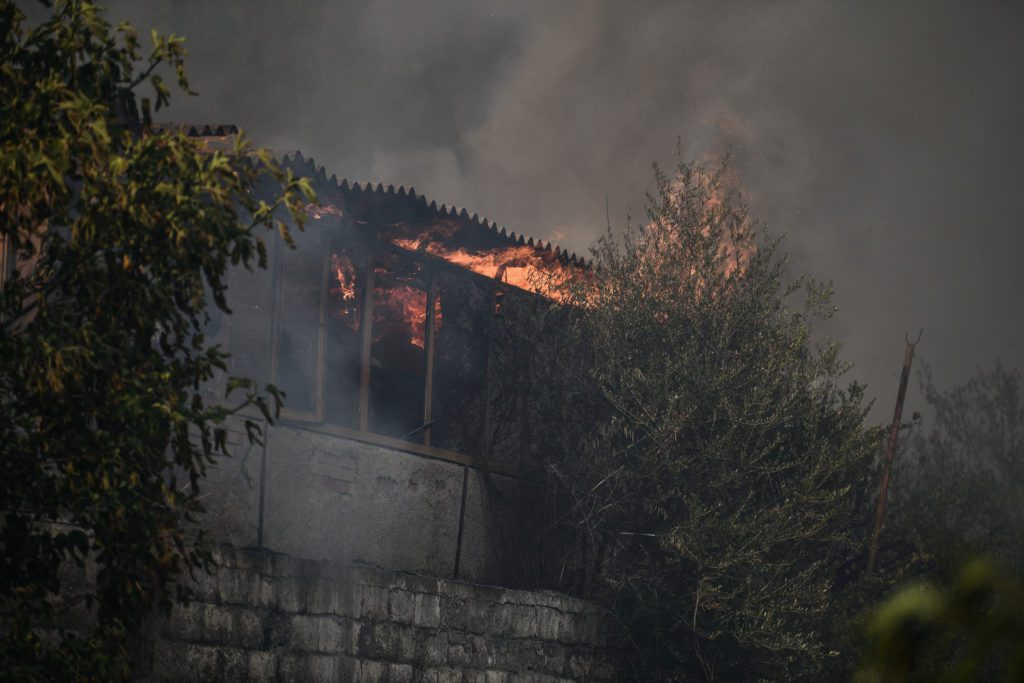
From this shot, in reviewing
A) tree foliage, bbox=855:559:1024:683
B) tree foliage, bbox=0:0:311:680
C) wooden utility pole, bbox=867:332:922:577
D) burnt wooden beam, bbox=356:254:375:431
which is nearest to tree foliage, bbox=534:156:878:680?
wooden utility pole, bbox=867:332:922:577

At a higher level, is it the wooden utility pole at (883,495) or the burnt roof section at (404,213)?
the burnt roof section at (404,213)

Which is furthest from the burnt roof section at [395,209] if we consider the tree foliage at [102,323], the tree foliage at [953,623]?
the tree foliage at [953,623]

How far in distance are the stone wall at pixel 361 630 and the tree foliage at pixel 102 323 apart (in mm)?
2513

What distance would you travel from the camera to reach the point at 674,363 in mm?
13984

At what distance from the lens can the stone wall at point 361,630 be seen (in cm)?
980

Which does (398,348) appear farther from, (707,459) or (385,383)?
(707,459)

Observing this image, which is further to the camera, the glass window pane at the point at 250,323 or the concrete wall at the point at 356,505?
the glass window pane at the point at 250,323

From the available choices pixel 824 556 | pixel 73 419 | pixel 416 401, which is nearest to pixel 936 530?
pixel 824 556

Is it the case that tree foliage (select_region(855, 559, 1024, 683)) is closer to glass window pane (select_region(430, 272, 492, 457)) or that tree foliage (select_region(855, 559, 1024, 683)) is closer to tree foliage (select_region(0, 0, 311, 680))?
tree foliage (select_region(0, 0, 311, 680))

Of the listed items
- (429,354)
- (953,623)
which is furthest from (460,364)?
(953,623)

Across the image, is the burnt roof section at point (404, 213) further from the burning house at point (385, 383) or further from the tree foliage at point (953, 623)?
the tree foliage at point (953, 623)

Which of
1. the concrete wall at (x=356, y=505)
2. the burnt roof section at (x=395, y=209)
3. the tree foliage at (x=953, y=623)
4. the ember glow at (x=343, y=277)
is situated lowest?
the tree foliage at (x=953, y=623)

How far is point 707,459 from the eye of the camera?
547 inches

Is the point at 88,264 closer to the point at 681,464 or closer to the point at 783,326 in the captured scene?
the point at 681,464
